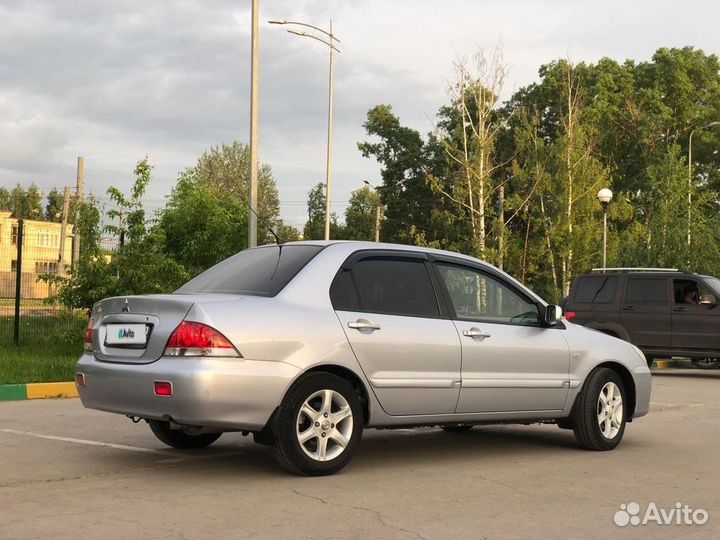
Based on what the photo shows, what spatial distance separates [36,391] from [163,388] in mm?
6618

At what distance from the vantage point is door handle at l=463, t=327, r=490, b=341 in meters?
7.49

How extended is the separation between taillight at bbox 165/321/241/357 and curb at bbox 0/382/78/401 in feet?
20.5

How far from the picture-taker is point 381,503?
594cm

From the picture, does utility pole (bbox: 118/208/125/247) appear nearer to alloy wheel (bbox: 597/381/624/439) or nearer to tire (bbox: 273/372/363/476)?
alloy wheel (bbox: 597/381/624/439)

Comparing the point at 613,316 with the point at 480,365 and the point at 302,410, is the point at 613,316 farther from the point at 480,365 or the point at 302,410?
the point at 302,410

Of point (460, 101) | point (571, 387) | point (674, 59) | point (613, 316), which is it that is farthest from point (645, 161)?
point (571, 387)

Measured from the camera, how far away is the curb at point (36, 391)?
11.9 m

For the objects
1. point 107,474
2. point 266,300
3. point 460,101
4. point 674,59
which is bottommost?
point 107,474

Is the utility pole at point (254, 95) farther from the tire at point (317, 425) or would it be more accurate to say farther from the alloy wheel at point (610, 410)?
the tire at point (317, 425)

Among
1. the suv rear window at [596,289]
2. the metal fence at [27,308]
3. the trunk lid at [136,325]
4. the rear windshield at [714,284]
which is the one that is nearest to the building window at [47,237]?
the metal fence at [27,308]

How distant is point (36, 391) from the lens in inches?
480

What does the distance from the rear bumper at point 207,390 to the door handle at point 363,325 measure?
1.98 ft

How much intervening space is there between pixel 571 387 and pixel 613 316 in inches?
426

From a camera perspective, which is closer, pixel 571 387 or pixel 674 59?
pixel 571 387
